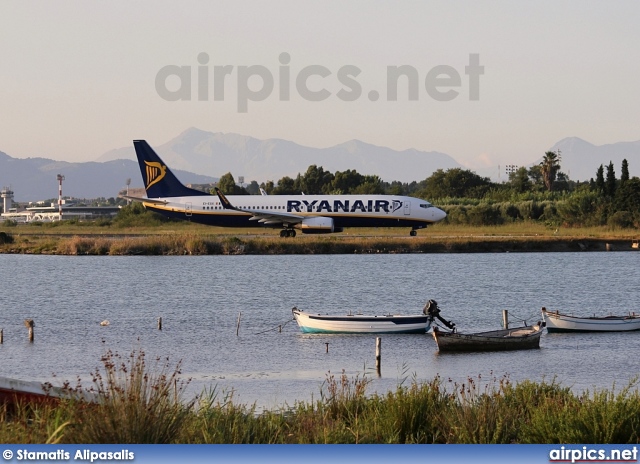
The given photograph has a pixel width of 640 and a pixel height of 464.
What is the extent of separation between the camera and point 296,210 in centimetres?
9450

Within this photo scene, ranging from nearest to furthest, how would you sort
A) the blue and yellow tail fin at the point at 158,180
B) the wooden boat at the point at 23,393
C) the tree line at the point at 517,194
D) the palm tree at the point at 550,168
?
the wooden boat at the point at 23,393 → the blue and yellow tail fin at the point at 158,180 → the tree line at the point at 517,194 → the palm tree at the point at 550,168

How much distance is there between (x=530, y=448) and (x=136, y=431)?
19.2 ft

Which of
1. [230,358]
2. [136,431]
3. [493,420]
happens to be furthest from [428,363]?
[136,431]

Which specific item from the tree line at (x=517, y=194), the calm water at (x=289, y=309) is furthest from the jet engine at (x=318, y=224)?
the tree line at (x=517, y=194)

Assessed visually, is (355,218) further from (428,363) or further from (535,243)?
(428,363)

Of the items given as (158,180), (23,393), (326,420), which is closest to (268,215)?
Answer: (158,180)

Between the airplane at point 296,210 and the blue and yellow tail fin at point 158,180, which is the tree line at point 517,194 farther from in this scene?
the blue and yellow tail fin at point 158,180

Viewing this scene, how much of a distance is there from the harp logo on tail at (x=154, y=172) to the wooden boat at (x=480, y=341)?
226 feet

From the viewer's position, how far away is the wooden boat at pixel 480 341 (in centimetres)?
3756

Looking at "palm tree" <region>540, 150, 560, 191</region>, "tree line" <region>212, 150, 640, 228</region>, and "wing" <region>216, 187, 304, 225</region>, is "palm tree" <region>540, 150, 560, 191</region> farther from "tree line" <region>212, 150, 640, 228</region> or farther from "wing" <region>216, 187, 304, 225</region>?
"wing" <region>216, 187, 304, 225</region>

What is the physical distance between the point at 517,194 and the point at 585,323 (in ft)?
341

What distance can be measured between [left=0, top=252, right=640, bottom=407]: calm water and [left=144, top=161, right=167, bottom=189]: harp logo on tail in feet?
28.6

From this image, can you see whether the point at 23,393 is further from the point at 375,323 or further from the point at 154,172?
the point at 154,172

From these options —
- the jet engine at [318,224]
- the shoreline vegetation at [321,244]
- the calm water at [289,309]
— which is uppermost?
the jet engine at [318,224]
